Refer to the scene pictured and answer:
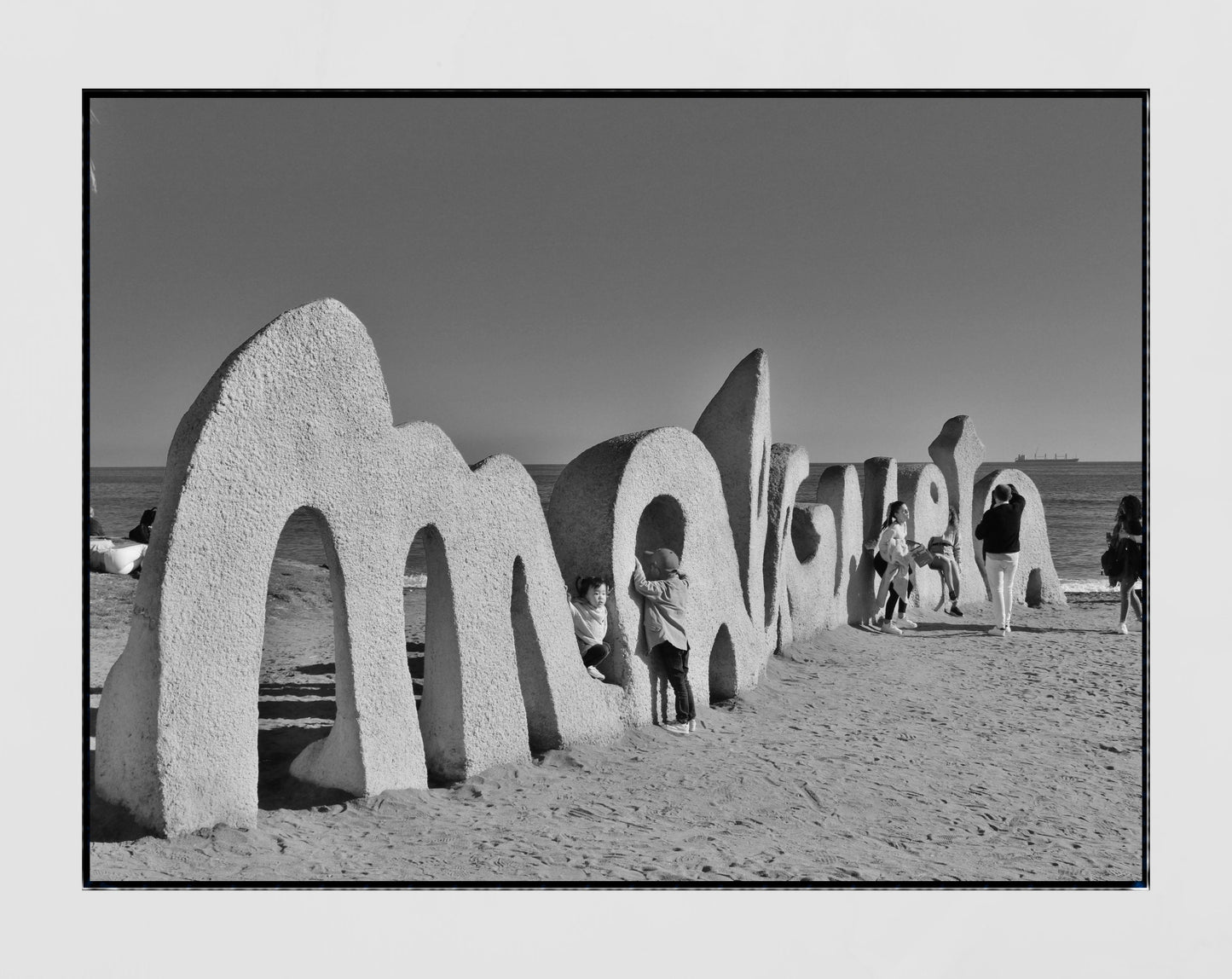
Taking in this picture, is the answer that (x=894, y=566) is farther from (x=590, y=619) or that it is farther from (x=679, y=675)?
(x=590, y=619)

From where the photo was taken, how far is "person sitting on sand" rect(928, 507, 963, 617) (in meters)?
11.9

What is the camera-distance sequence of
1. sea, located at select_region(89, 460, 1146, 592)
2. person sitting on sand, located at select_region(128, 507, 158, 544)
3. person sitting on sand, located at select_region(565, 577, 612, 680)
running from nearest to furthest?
person sitting on sand, located at select_region(565, 577, 612, 680), person sitting on sand, located at select_region(128, 507, 158, 544), sea, located at select_region(89, 460, 1146, 592)

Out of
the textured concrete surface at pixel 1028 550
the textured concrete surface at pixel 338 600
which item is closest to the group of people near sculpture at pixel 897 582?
the textured concrete surface at pixel 338 600

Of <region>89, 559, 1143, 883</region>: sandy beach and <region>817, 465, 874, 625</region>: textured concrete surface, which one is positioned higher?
<region>817, 465, 874, 625</region>: textured concrete surface

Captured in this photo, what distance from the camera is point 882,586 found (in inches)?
427

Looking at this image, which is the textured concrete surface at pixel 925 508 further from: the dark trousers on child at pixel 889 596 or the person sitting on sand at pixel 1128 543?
the person sitting on sand at pixel 1128 543

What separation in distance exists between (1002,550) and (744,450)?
404 centimetres

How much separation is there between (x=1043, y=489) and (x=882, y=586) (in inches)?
1903

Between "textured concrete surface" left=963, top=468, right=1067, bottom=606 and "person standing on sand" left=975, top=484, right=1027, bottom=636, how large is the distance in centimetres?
188

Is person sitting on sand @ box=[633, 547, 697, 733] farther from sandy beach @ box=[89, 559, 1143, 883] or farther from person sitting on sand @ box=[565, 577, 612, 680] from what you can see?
person sitting on sand @ box=[565, 577, 612, 680]

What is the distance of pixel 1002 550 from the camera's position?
10656 mm

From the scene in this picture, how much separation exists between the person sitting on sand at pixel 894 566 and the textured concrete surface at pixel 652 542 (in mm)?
3392

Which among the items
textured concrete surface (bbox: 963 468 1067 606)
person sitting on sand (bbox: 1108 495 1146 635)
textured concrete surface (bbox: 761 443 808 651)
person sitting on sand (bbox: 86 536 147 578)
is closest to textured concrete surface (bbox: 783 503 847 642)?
textured concrete surface (bbox: 761 443 808 651)

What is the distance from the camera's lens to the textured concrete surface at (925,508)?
460 inches
